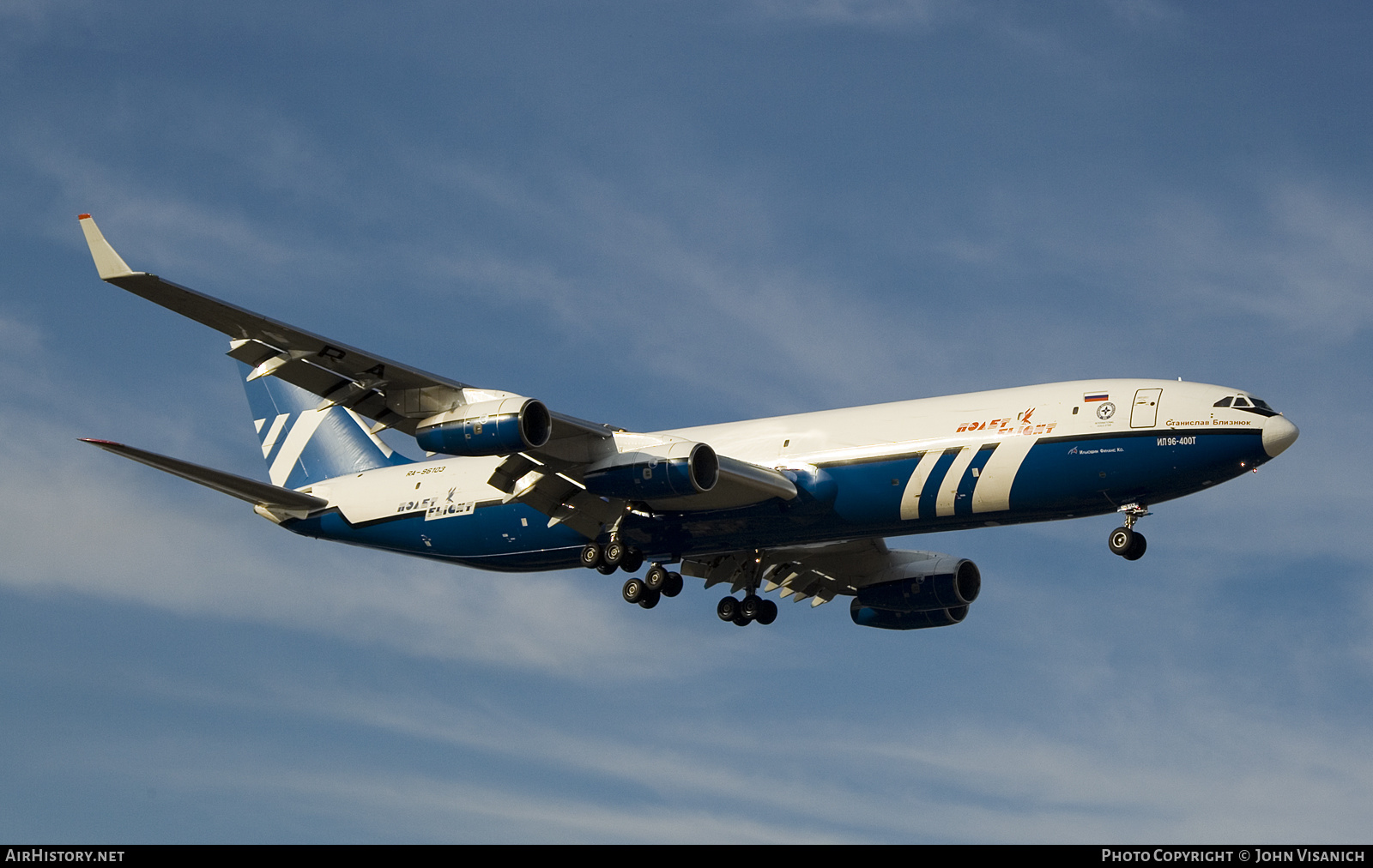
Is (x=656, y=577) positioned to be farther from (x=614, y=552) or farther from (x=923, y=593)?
(x=923, y=593)

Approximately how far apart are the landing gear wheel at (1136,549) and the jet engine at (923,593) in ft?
32.9

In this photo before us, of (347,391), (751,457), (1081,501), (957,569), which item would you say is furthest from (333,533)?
(1081,501)

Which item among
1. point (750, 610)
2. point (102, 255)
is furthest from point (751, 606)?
point (102, 255)

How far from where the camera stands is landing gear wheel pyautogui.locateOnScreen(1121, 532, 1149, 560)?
1398 inches

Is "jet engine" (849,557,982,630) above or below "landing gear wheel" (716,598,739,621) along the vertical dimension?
above

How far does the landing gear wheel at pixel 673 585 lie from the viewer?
41812 millimetres

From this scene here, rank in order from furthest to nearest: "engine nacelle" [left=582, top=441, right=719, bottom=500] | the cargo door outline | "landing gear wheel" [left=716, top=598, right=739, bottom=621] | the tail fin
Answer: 1. the tail fin
2. "landing gear wheel" [left=716, top=598, right=739, bottom=621]
3. "engine nacelle" [left=582, top=441, right=719, bottom=500]
4. the cargo door outline

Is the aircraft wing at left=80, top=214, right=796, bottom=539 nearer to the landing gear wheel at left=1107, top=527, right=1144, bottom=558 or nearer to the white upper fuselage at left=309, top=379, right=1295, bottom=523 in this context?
the white upper fuselage at left=309, top=379, right=1295, bottom=523

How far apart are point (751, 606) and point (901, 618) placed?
5264mm

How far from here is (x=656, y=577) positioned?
41531 mm

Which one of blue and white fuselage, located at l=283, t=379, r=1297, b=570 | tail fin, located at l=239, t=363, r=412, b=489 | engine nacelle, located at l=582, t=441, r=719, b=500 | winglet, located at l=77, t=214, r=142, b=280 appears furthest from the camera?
tail fin, located at l=239, t=363, r=412, b=489

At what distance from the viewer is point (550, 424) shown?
36.8 meters

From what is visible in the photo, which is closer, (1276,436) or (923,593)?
(1276,436)

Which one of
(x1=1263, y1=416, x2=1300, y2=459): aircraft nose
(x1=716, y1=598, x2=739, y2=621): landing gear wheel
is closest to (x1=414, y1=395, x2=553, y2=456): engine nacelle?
(x1=716, y1=598, x2=739, y2=621): landing gear wheel
